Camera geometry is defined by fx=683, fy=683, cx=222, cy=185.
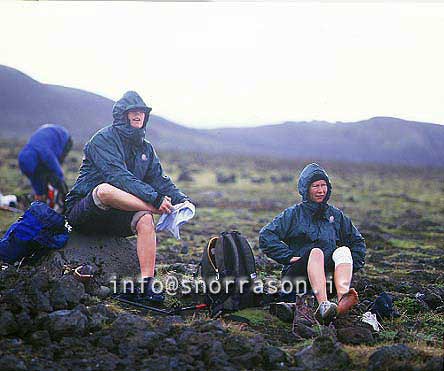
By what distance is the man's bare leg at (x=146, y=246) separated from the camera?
609 cm

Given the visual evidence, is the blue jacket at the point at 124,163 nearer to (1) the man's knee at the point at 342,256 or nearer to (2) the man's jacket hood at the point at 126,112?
(2) the man's jacket hood at the point at 126,112

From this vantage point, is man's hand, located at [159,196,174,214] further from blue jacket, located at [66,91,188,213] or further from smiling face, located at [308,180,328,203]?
smiling face, located at [308,180,328,203]

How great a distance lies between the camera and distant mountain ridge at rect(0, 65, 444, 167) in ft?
45.3

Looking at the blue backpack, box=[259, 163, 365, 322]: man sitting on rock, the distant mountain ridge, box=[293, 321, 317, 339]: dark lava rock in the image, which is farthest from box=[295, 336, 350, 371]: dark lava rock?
the distant mountain ridge

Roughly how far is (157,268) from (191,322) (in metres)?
2.94

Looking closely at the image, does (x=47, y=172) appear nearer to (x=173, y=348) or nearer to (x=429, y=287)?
(x=429, y=287)

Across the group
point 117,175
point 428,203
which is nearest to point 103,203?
point 117,175

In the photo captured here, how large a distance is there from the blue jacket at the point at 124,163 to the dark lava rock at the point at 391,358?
8.56ft

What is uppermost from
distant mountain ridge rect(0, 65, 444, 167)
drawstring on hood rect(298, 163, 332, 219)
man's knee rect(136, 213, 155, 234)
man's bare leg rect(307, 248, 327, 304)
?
distant mountain ridge rect(0, 65, 444, 167)

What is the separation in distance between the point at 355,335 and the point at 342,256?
933 millimetres

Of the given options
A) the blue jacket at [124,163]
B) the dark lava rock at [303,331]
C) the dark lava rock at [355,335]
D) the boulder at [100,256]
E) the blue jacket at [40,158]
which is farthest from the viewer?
the blue jacket at [40,158]

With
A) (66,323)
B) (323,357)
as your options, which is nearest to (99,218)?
(66,323)

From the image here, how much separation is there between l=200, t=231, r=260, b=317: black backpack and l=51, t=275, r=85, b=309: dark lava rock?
118 centimetres

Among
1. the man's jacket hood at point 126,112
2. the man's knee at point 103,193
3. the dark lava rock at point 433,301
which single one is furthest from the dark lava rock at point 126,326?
the dark lava rock at point 433,301
